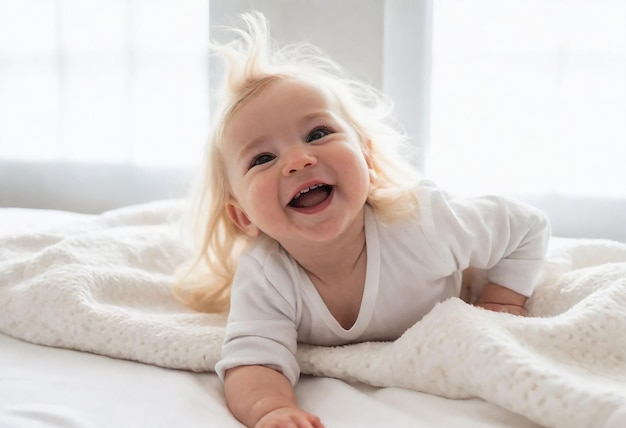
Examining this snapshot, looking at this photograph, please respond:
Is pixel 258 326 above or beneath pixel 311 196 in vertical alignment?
beneath

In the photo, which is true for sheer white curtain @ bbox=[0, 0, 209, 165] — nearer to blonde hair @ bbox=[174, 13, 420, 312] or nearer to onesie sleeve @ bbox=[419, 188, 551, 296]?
blonde hair @ bbox=[174, 13, 420, 312]

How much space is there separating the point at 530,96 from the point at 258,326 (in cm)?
124

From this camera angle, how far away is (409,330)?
0.84 metres

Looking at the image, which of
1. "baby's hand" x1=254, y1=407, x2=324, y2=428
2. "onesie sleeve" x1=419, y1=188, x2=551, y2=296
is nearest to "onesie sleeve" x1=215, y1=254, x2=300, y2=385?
"baby's hand" x1=254, y1=407, x2=324, y2=428

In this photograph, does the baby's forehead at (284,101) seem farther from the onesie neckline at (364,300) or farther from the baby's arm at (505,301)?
the baby's arm at (505,301)

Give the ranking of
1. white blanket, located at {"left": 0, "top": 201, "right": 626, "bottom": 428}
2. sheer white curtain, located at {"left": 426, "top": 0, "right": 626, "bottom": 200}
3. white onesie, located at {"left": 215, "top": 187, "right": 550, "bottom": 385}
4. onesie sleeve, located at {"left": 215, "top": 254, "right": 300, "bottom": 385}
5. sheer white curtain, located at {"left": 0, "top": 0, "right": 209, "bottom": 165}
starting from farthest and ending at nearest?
sheer white curtain, located at {"left": 0, "top": 0, "right": 209, "bottom": 165}, sheer white curtain, located at {"left": 426, "top": 0, "right": 626, "bottom": 200}, white onesie, located at {"left": 215, "top": 187, "right": 550, "bottom": 385}, onesie sleeve, located at {"left": 215, "top": 254, "right": 300, "bottom": 385}, white blanket, located at {"left": 0, "top": 201, "right": 626, "bottom": 428}

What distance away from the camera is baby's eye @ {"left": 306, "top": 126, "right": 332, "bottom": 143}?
948 mm

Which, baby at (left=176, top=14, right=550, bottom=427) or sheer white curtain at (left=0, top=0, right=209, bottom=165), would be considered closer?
baby at (left=176, top=14, right=550, bottom=427)

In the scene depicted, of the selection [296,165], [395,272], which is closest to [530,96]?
[395,272]

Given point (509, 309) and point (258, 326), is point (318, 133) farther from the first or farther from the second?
point (509, 309)

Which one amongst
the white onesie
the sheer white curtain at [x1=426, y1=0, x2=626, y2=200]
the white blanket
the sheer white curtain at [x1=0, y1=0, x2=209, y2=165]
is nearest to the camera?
the white blanket

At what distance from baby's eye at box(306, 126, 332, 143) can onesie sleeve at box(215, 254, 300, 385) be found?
198mm

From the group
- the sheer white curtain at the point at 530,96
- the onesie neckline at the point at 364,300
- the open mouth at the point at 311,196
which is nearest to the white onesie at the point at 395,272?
the onesie neckline at the point at 364,300

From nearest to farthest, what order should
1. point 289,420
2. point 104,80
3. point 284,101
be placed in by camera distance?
1. point 289,420
2. point 284,101
3. point 104,80
